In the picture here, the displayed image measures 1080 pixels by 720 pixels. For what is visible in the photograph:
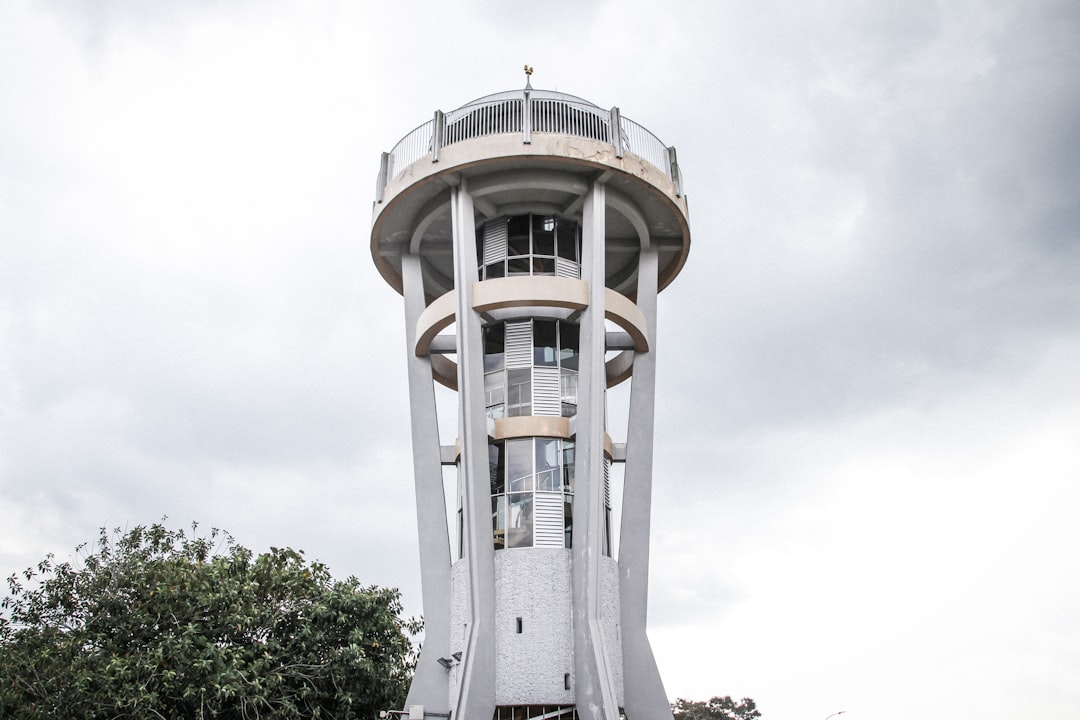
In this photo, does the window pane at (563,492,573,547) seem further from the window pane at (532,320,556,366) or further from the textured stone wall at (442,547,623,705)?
Result: the window pane at (532,320,556,366)

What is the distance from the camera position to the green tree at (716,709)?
156 ft

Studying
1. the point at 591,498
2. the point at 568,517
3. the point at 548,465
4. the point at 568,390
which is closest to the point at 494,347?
the point at 568,390

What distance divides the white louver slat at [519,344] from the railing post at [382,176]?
17.4 ft

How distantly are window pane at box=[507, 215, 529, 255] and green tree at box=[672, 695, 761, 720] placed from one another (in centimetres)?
2627

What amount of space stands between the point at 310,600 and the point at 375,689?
286cm

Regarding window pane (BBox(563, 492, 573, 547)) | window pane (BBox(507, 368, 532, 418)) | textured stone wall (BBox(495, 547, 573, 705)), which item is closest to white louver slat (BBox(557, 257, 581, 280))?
window pane (BBox(507, 368, 532, 418))

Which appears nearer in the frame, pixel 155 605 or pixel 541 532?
pixel 155 605

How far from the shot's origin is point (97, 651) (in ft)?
78.7

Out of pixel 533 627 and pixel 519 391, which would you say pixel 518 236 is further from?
pixel 533 627

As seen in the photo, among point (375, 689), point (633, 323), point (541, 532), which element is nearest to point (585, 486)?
point (541, 532)

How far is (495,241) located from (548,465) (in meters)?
7.05

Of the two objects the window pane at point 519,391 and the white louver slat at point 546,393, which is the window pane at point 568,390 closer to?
the white louver slat at point 546,393

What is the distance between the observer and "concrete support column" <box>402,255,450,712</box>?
1044 inches

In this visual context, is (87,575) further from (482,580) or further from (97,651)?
(482,580)
